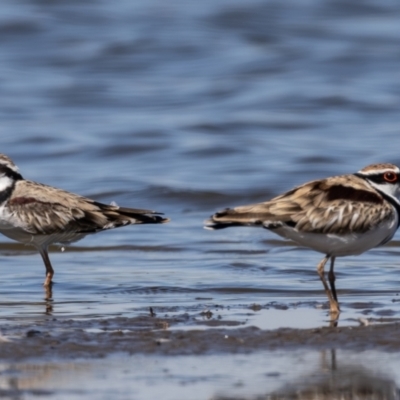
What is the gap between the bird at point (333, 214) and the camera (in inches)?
284

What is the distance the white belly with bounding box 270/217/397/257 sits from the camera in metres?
7.36

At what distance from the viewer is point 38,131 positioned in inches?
658

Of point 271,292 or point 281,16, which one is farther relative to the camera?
point 281,16

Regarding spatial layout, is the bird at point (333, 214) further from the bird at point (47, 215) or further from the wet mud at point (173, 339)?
the bird at point (47, 215)

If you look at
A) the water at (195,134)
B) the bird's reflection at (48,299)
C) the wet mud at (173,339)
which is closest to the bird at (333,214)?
the water at (195,134)

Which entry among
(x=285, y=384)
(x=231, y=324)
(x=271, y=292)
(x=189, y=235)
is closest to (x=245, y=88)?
(x=189, y=235)

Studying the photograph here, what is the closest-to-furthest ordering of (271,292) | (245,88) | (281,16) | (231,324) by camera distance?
1. (231,324)
2. (271,292)
3. (245,88)
4. (281,16)

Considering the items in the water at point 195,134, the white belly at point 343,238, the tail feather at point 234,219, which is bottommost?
the water at point 195,134

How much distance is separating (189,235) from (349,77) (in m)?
8.99

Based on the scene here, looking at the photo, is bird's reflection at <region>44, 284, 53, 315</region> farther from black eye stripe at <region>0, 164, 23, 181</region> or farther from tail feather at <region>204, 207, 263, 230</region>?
tail feather at <region>204, 207, 263, 230</region>

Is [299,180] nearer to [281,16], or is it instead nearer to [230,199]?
[230,199]

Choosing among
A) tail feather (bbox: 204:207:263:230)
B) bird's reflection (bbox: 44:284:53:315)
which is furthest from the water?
tail feather (bbox: 204:207:263:230)

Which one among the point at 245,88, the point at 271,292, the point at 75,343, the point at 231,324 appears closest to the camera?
the point at 75,343

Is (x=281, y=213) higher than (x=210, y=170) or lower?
higher
